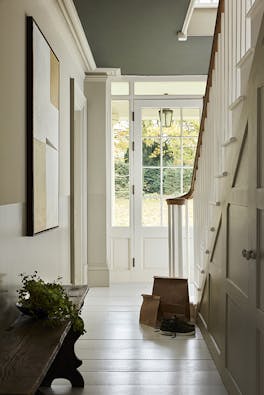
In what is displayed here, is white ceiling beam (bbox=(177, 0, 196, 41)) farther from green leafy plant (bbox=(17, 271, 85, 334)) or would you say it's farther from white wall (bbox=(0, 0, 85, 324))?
green leafy plant (bbox=(17, 271, 85, 334))

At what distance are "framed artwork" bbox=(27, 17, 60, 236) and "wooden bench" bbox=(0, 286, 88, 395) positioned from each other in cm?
70

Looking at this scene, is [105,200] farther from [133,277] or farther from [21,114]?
[21,114]

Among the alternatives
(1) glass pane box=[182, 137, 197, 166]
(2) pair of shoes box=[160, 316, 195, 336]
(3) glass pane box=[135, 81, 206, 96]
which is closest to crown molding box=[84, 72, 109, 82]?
(3) glass pane box=[135, 81, 206, 96]

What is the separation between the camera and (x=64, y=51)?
5164 mm

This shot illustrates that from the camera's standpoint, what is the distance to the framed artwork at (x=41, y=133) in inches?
Answer: 136

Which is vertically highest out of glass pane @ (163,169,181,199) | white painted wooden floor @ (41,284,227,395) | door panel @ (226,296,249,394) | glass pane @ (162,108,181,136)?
glass pane @ (162,108,181,136)

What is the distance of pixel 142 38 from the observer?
22.4 ft

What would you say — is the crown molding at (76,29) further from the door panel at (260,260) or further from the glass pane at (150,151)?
the door panel at (260,260)

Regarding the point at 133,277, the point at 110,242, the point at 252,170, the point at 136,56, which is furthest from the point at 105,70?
the point at 252,170

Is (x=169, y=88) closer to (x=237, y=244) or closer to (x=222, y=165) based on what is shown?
(x=222, y=165)

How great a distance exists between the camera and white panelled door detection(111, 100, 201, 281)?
24.1 feet

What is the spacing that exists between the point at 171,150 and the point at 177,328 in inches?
121

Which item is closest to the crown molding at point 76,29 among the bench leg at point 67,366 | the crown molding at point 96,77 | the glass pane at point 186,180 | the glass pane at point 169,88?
the crown molding at point 96,77

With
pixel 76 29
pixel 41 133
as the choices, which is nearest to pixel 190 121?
pixel 76 29
